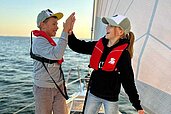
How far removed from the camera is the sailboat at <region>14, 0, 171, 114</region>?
1651 millimetres

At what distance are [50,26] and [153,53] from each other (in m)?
0.70

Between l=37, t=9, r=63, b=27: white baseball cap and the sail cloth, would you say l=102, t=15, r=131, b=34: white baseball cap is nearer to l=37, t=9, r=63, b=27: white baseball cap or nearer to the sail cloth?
the sail cloth

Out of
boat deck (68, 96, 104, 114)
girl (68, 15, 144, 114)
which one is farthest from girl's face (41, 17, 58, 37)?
boat deck (68, 96, 104, 114)

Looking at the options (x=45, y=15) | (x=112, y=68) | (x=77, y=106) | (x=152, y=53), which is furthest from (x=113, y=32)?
(x=77, y=106)

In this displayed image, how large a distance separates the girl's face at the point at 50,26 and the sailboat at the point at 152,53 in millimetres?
508

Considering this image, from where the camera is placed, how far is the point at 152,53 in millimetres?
1761

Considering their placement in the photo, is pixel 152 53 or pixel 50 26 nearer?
pixel 152 53

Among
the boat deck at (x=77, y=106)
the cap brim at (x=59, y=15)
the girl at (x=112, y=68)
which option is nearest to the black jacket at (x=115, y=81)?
the girl at (x=112, y=68)


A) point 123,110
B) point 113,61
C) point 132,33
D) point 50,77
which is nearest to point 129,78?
point 113,61

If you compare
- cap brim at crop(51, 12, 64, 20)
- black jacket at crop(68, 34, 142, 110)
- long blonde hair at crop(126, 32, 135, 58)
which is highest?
cap brim at crop(51, 12, 64, 20)

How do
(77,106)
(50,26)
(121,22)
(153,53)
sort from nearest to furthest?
(153,53) → (121,22) → (50,26) → (77,106)

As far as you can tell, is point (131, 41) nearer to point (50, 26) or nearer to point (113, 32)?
point (113, 32)

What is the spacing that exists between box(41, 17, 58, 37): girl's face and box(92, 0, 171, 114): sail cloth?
510 mm

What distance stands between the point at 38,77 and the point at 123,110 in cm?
596
